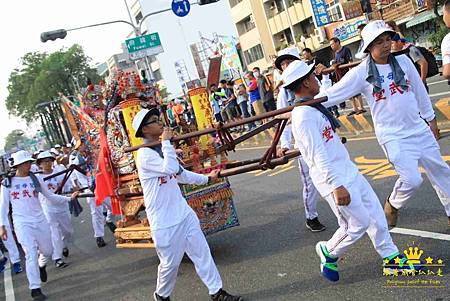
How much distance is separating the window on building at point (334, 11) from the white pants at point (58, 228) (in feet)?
90.4

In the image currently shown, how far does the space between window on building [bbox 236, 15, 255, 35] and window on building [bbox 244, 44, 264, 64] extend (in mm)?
1857

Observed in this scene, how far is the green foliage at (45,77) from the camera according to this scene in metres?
58.5

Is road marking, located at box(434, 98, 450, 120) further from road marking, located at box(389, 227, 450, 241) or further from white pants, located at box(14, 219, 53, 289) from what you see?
white pants, located at box(14, 219, 53, 289)

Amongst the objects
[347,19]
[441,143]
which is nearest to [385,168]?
[441,143]

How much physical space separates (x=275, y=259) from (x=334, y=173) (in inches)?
77.0

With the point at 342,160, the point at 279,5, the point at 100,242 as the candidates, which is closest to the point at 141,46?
the point at 100,242

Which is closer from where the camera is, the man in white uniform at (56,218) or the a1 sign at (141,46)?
the man in white uniform at (56,218)

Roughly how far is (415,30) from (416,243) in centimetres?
2385

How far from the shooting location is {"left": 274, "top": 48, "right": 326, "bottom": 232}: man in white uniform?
5.47 metres

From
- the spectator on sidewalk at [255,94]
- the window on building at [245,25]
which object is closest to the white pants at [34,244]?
the spectator on sidewalk at [255,94]

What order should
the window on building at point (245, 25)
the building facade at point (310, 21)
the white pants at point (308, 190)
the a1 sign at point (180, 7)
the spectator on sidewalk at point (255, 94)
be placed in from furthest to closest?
1. the window on building at point (245, 25)
2. the building facade at point (310, 21)
3. the a1 sign at point (180, 7)
4. the spectator on sidewalk at point (255, 94)
5. the white pants at point (308, 190)

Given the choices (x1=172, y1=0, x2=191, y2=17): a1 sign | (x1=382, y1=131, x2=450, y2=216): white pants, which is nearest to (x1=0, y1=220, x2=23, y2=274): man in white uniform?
(x1=382, y1=131, x2=450, y2=216): white pants

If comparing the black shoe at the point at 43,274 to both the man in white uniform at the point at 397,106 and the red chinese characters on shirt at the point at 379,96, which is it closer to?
the man in white uniform at the point at 397,106

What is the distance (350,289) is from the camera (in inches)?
163
